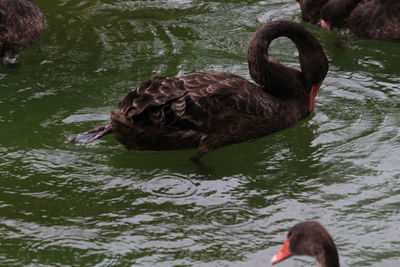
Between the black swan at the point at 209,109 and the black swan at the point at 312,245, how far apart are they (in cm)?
201

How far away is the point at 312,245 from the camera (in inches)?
168

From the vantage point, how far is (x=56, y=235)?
5410 mm

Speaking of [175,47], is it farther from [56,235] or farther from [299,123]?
[56,235]

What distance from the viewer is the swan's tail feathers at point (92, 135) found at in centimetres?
645

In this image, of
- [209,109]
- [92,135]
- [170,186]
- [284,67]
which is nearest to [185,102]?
[209,109]

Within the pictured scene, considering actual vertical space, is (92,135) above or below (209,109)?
below

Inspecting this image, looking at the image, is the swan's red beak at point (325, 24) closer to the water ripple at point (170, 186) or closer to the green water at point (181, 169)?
the green water at point (181, 169)

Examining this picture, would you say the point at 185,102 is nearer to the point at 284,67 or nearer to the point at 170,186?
the point at 170,186

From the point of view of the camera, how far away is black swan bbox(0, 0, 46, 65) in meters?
8.25

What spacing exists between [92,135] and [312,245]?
2683mm

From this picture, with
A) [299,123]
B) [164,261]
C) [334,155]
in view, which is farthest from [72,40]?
[164,261]

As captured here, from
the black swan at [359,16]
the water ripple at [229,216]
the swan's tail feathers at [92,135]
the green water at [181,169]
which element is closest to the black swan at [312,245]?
the green water at [181,169]

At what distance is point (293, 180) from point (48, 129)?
A: 2000 mm

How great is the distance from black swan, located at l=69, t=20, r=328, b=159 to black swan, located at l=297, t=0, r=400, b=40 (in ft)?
6.24
